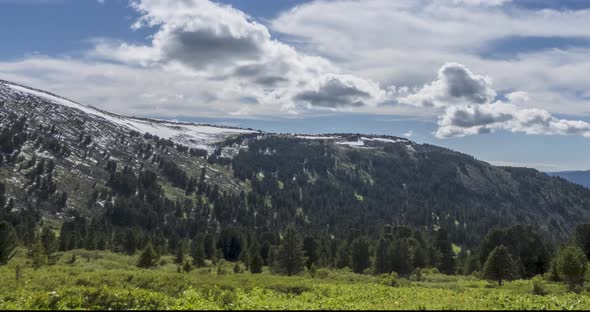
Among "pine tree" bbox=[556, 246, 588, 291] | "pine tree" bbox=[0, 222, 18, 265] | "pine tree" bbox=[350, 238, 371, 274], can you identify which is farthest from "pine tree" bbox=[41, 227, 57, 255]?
"pine tree" bbox=[556, 246, 588, 291]

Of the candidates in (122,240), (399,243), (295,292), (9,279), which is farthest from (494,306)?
(122,240)

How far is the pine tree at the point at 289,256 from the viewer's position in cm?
8762

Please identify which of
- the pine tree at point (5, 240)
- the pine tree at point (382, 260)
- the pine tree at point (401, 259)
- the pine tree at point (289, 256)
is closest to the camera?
the pine tree at point (5, 240)

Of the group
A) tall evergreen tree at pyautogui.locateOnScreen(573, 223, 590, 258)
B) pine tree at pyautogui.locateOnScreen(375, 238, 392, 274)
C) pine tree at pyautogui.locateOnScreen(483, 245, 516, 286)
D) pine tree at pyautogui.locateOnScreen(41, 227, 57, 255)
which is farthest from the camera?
pine tree at pyautogui.locateOnScreen(375, 238, 392, 274)

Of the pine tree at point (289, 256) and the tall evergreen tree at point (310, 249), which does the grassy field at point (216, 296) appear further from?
the tall evergreen tree at point (310, 249)

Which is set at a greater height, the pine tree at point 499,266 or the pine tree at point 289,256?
the pine tree at point 499,266

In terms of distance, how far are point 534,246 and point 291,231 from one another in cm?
6969

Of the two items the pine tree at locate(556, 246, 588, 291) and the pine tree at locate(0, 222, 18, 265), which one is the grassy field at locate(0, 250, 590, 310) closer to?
the pine tree at locate(556, 246, 588, 291)

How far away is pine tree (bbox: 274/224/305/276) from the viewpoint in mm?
87625

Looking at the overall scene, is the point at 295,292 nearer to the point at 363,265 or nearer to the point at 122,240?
the point at 363,265

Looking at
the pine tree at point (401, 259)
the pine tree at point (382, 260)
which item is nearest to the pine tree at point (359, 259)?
the pine tree at point (382, 260)

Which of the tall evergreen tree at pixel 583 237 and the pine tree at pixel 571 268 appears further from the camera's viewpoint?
the tall evergreen tree at pixel 583 237

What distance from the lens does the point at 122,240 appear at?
143000 mm

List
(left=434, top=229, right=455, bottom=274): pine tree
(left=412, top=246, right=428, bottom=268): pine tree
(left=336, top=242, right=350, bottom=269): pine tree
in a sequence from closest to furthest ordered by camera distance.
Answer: (left=412, top=246, right=428, bottom=268): pine tree < (left=434, top=229, right=455, bottom=274): pine tree < (left=336, top=242, right=350, bottom=269): pine tree
